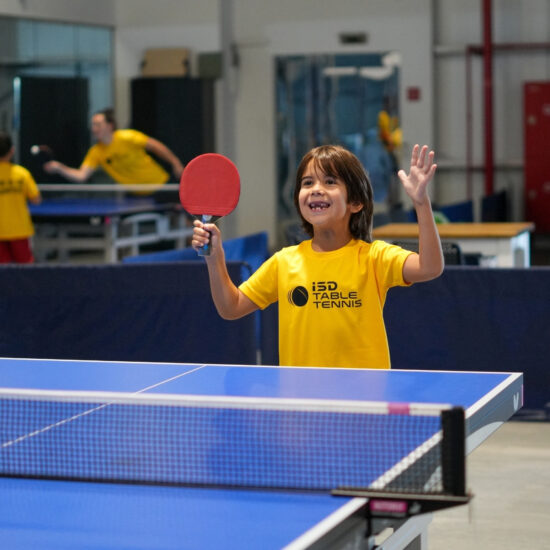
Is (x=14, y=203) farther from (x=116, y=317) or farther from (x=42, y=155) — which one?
(x=116, y=317)

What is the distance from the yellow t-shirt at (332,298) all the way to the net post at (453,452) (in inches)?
45.9

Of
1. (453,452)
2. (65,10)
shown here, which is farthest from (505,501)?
(65,10)

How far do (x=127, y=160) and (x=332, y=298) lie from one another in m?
9.14

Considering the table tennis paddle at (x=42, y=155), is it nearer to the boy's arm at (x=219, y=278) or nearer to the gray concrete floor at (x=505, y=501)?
the gray concrete floor at (x=505, y=501)

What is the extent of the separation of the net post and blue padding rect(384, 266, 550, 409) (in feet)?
12.0

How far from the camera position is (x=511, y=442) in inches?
219

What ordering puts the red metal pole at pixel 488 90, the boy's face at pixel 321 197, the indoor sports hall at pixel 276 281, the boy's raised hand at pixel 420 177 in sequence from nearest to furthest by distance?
1. the indoor sports hall at pixel 276 281
2. the boy's raised hand at pixel 420 177
3. the boy's face at pixel 321 197
4. the red metal pole at pixel 488 90

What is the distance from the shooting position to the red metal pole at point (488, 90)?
13.7 m

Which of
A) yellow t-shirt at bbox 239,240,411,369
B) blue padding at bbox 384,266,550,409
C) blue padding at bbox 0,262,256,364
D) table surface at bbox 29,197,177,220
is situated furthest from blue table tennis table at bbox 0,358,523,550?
table surface at bbox 29,197,177,220

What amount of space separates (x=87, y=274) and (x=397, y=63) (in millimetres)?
8539

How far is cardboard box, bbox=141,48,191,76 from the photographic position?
13.5 metres

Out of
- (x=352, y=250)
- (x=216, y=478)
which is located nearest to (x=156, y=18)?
(x=352, y=250)

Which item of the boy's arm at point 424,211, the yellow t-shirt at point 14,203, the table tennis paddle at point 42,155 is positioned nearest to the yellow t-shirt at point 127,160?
the table tennis paddle at point 42,155

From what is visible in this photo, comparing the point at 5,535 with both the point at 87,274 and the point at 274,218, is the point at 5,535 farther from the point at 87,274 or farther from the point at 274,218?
→ the point at 274,218
